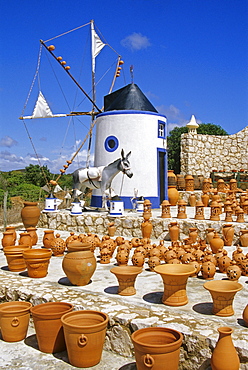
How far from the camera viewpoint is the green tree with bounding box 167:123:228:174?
28016mm

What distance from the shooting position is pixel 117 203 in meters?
12.1

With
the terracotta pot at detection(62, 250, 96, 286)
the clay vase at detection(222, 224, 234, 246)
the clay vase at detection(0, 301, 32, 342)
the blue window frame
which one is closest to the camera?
the clay vase at detection(0, 301, 32, 342)

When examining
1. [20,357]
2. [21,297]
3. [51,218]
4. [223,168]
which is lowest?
[20,357]

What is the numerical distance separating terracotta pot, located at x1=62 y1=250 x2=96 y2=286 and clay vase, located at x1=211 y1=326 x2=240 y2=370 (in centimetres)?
275

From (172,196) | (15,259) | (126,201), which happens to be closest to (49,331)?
(15,259)

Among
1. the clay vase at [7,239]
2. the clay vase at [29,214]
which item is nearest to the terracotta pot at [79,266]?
the clay vase at [7,239]

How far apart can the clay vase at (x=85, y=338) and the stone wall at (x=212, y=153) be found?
51.7 ft

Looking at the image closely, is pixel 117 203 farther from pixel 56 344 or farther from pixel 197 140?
pixel 197 140

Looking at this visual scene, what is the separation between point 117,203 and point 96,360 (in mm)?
7788

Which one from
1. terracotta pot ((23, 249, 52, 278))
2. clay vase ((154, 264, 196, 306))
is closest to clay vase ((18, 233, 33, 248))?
terracotta pot ((23, 249, 52, 278))

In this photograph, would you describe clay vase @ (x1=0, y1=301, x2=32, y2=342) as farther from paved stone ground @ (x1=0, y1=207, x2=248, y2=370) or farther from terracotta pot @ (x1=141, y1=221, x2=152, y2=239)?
terracotta pot @ (x1=141, y1=221, x2=152, y2=239)

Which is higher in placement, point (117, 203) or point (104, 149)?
point (104, 149)

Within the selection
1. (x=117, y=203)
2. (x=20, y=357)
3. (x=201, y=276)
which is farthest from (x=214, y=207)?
(x=20, y=357)

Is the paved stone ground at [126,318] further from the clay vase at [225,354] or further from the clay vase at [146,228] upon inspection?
the clay vase at [146,228]
